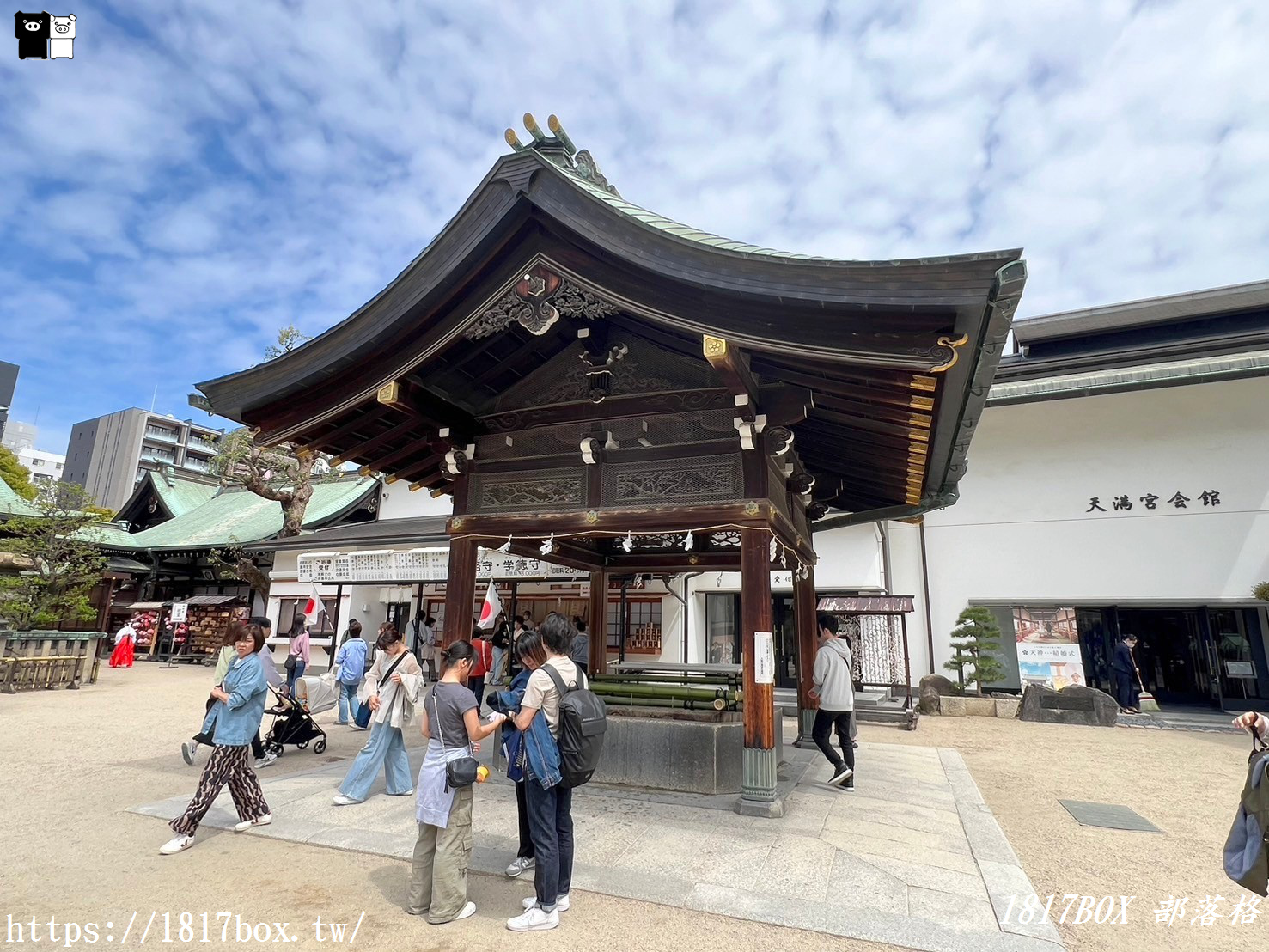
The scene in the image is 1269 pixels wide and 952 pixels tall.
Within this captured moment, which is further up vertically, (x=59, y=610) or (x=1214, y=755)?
(x=59, y=610)

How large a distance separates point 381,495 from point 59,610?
9.31 metres

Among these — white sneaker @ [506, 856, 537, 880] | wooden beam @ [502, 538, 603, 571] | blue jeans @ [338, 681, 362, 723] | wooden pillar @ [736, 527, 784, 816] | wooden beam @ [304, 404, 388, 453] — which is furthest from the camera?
blue jeans @ [338, 681, 362, 723]

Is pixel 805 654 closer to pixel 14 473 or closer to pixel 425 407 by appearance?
pixel 425 407

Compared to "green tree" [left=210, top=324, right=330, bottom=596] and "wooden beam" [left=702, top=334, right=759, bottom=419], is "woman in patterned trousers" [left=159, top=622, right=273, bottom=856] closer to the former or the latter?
"wooden beam" [left=702, top=334, right=759, bottom=419]

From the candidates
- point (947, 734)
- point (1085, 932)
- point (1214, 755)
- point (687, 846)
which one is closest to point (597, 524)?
point (687, 846)

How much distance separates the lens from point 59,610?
16.6 metres

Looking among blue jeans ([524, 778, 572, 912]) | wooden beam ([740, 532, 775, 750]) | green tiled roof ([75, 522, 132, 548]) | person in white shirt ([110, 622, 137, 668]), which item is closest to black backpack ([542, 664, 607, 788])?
blue jeans ([524, 778, 572, 912])

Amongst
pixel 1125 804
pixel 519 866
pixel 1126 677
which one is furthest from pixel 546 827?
pixel 1126 677

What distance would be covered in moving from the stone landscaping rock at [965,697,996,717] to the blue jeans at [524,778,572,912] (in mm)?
12996

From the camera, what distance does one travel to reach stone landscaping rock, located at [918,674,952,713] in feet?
46.8

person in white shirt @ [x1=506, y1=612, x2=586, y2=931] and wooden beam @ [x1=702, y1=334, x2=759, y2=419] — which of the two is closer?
person in white shirt @ [x1=506, y1=612, x2=586, y2=931]

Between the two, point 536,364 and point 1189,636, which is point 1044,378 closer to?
point 1189,636

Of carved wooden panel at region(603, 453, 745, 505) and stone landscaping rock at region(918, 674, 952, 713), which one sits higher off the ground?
carved wooden panel at region(603, 453, 745, 505)

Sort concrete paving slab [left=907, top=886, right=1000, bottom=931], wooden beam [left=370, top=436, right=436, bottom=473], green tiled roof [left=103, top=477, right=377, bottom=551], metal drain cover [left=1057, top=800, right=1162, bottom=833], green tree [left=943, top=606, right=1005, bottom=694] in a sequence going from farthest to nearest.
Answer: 1. green tiled roof [left=103, top=477, right=377, bottom=551]
2. green tree [left=943, top=606, right=1005, bottom=694]
3. wooden beam [left=370, top=436, right=436, bottom=473]
4. metal drain cover [left=1057, top=800, right=1162, bottom=833]
5. concrete paving slab [left=907, top=886, right=1000, bottom=931]
